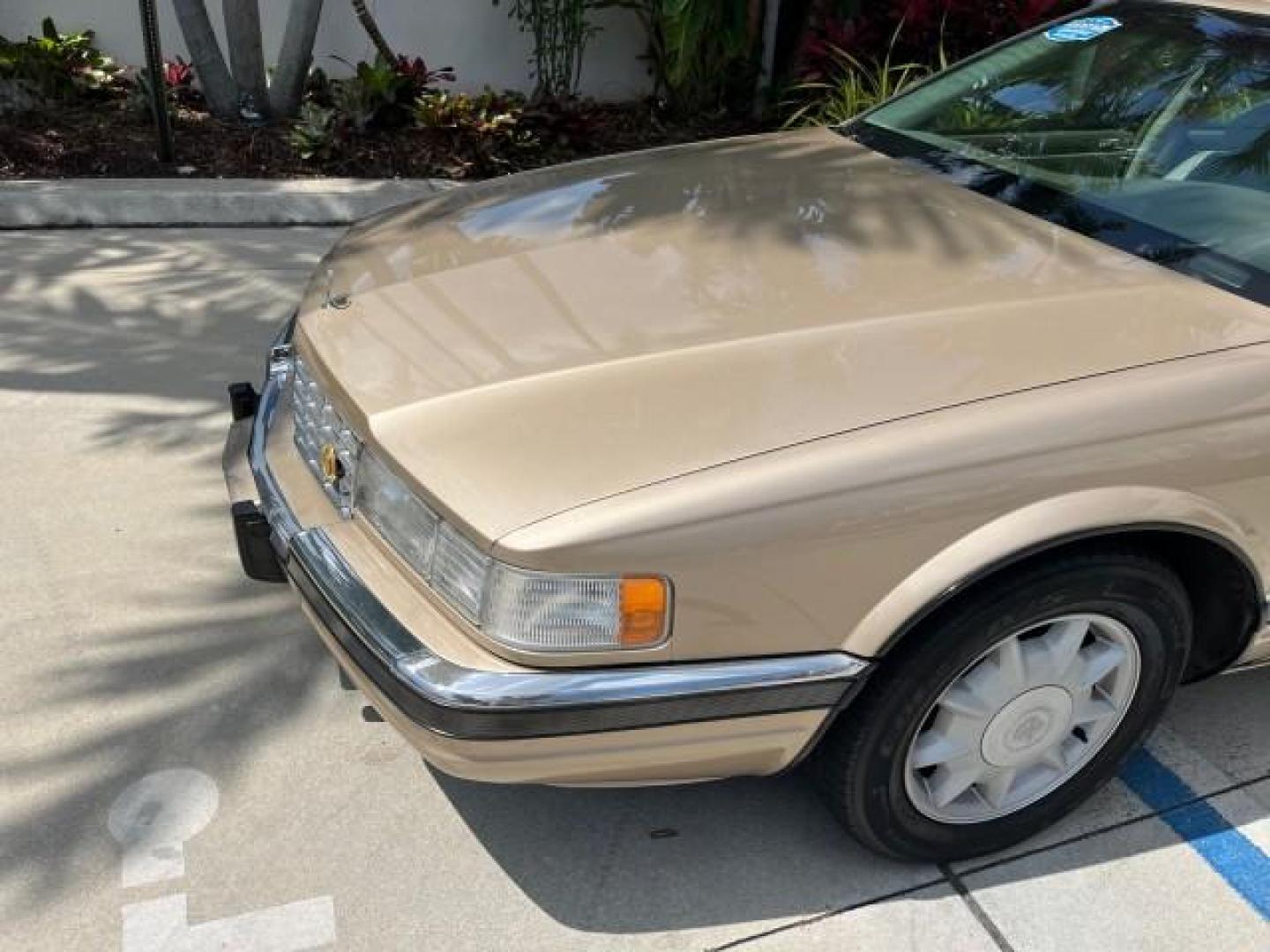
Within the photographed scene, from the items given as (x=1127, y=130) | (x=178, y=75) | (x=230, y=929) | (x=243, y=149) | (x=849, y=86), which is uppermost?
(x=1127, y=130)

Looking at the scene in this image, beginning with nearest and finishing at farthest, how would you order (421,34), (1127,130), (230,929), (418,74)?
1. (230,929)
2. (1127,130)
3. (418,74)
4. (421,34)

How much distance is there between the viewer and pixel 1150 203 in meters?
2.81

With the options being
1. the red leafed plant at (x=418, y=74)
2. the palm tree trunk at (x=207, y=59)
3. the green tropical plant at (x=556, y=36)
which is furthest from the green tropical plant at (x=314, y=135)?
the green tropical plant at (x=556, y=36)

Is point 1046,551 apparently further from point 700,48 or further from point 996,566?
point 700,48

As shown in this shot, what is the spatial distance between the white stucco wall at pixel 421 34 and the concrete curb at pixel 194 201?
179 centimetres

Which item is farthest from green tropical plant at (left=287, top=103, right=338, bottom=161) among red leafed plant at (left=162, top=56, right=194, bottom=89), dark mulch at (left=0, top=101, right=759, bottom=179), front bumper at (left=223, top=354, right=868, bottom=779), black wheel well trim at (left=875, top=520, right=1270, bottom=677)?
black wheel well trim at (left=875, top=520, right=1270, bottom=677)

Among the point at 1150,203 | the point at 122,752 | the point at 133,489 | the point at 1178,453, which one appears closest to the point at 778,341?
the point at 1178,453

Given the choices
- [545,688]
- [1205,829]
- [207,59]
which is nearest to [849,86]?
[207,59]

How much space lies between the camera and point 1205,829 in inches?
104

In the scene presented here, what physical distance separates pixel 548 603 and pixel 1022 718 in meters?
1.00

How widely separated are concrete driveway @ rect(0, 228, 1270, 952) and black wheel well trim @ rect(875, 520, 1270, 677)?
2.20 feet

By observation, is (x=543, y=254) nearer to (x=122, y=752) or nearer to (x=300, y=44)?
(x=122, y=752)

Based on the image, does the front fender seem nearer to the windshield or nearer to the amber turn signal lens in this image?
the amber turn signal lens

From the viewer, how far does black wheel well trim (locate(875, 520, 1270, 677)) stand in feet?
6.72
